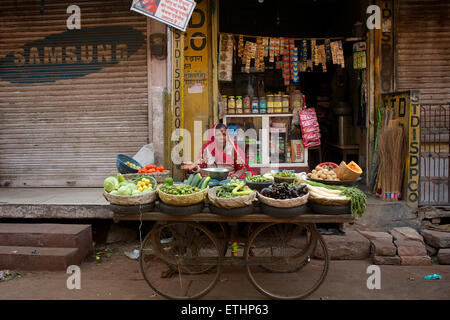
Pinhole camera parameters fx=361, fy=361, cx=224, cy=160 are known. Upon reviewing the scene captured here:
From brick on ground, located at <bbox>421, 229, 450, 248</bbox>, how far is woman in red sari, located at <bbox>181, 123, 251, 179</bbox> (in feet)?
9.19

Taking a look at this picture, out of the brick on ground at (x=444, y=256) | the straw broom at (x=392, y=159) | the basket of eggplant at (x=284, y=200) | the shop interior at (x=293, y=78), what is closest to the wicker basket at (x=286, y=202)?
the basket of eggplant at (x=284, y=200)

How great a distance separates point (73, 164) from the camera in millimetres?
6801

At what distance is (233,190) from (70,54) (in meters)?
4.77

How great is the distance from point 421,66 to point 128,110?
17.5 feet

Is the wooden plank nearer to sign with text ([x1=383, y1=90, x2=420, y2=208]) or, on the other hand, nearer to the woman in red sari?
the woman in red sari

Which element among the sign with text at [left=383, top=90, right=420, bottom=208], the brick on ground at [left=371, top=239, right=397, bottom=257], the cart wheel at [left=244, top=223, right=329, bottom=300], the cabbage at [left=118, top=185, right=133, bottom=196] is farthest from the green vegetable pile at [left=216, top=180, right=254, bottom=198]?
the sign with text at [left=383, top=90, right=420, bottom=208]

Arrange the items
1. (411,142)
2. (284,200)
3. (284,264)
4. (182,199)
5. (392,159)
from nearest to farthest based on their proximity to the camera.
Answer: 1. (284,200)
2. (182,199)
3. (284,264)
4. (411,142)
5. (392,159)

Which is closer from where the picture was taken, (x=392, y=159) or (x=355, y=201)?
(x=355, y=201)

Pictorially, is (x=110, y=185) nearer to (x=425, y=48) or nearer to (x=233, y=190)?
(x=233, y=190)

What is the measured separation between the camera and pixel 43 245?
490 cm

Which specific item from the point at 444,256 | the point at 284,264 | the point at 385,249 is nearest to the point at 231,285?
the point at 284,264

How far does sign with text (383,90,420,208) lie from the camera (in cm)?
539

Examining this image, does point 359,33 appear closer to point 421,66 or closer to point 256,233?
point 421,66

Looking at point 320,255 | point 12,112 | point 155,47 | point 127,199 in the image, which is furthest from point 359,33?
point 12,112
